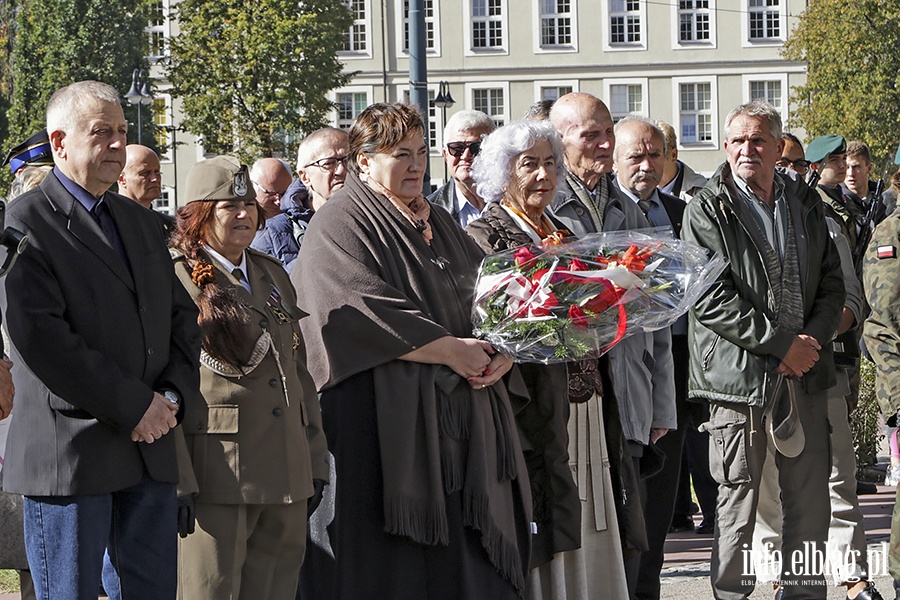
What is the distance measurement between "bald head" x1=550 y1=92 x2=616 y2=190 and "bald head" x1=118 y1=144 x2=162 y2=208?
6.61ft

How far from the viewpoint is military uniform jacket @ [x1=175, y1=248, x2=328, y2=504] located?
4.76 m

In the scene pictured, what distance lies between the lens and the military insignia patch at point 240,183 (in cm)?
505

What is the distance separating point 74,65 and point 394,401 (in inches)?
2023

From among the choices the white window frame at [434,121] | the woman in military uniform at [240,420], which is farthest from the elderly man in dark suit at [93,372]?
the white window frame at [434,121]

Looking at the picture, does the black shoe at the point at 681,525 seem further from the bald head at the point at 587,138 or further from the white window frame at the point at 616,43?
the white window frame at the point at 616,43

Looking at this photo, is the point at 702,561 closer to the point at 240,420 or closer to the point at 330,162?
the point at 330,162

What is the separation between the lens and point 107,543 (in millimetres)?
4414

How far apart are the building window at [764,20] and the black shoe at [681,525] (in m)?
50.2

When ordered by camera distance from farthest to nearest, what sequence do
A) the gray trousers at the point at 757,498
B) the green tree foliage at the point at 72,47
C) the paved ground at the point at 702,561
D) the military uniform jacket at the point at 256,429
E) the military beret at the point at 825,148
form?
the green tree foliage at the point at 72,47, the military beret at the point at 825,148, the paved ground at the point at 702,561, the gray trousers at the point at 757,498, the military uniform jacket at the point at 256,429

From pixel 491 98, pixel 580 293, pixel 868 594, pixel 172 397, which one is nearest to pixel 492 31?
pixel 491 98

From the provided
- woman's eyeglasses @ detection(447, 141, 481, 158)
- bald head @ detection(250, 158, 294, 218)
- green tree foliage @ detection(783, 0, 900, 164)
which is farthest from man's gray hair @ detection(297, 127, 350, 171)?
green tree foliage @ detection(783, 0, 900, 164)

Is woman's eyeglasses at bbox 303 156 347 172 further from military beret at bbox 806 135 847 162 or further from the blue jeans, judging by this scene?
military beret at bbox 806 135 847 162

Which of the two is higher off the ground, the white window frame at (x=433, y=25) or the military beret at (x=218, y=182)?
the white window frame at (x=433, y=25)

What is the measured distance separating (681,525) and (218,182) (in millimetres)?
4624
